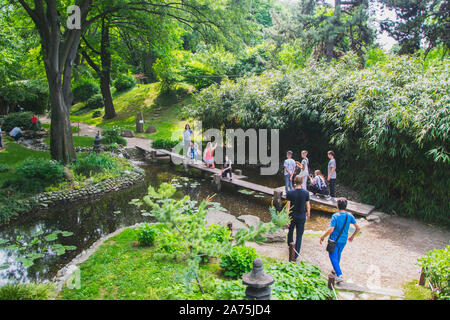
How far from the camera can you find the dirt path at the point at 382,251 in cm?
606

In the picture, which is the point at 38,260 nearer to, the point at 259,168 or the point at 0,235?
the point at 0,235

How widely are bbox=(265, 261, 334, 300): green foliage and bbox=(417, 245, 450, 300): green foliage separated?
1620 millimetres

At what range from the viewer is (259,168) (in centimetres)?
1581

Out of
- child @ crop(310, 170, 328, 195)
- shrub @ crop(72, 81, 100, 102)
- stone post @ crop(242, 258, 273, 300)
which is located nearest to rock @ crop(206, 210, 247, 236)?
child @ crop(310, 170, 328, 195)

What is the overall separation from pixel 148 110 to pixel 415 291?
91.1 feet

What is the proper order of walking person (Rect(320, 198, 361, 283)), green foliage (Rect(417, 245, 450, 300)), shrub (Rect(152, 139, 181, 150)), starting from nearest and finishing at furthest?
green foliage (Rect(417, 245, 450, 300)) → walking person (Rect(320, 198, 361, 283)) → shrub (Rect(152, 139, 181, 150))

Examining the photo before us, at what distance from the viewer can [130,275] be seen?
5.46 meters

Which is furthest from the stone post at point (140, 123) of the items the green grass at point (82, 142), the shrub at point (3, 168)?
the shrub at point (3, 168)

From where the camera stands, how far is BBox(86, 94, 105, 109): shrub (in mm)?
34344

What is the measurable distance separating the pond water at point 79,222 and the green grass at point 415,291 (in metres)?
3.36

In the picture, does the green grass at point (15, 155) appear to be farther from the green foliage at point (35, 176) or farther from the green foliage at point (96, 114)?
the green foliage at point (96, 114)

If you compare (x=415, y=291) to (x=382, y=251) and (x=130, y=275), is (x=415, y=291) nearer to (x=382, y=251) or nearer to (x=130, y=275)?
(x=382, y=251)

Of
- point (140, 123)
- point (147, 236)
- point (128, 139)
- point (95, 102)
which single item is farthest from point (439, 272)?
point (95, 102)

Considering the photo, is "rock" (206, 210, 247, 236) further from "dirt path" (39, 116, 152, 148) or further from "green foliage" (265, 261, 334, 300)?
"dirt path" (39, 116, 152, 148)
